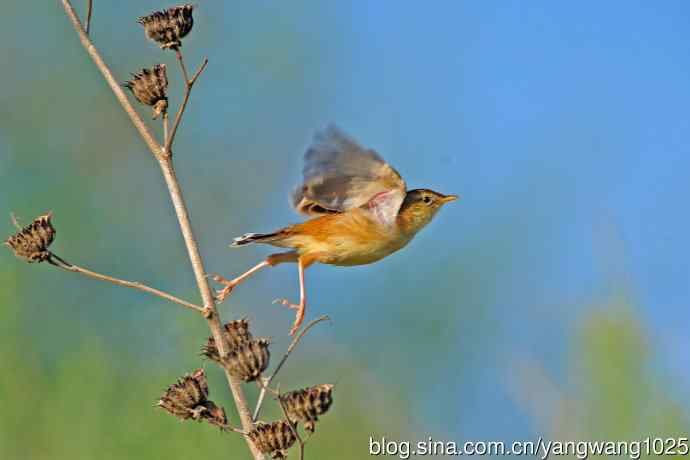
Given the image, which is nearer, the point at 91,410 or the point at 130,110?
the point at 130,110

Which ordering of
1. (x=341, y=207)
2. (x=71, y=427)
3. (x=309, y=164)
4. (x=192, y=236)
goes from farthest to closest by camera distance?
(x=71, y=427), (x=341, y=207), (x=309, y=164), (x=192, y=236)

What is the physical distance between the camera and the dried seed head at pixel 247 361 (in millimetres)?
2402

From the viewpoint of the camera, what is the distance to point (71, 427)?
4652 mm

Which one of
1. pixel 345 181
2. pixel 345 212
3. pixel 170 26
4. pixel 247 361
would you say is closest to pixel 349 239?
pixel 345 212

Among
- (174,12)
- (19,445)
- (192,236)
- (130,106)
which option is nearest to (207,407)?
(192,236)

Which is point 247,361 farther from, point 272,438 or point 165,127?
point 165,127

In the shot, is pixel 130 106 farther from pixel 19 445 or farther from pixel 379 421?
pixel 379 421

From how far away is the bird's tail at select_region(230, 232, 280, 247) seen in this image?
3727 mm

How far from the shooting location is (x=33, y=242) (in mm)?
2760

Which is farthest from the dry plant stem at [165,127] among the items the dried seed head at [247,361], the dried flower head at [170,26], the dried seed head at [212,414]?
the dried seed head at [212,414]

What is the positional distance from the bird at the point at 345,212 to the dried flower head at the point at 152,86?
2.70 feet

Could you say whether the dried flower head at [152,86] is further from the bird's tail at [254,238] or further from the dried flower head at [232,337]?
the bird's tail at [254,238]

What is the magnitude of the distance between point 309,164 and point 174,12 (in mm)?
863

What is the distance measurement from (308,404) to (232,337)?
26cm
